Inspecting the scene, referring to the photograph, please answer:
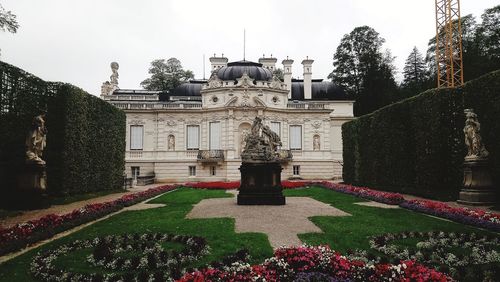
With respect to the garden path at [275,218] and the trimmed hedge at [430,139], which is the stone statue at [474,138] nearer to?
the trimmed hedge at [430,139]

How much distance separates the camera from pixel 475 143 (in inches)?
606

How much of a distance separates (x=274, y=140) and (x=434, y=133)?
9189 millimetres

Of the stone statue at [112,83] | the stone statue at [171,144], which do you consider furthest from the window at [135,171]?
the stone statue at [112,83]

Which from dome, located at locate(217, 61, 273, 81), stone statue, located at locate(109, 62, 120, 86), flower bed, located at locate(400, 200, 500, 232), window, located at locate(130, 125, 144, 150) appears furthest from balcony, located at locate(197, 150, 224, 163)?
flower bed, located at locate(400, 200, 500, 232)

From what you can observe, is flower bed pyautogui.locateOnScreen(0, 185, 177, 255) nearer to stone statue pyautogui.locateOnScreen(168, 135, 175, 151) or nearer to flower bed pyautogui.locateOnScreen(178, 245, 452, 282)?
flower bed pyautogui.locateOnScreen(178, 245, 452, 282)

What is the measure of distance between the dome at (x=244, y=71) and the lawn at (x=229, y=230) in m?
29.0

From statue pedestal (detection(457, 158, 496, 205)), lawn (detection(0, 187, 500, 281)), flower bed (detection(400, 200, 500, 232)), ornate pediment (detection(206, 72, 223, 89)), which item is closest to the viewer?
lawn (detection(0, 187, 500, 281))

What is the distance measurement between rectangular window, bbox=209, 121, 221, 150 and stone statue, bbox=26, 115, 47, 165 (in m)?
24.0

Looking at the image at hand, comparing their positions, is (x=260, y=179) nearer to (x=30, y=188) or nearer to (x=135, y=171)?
(x=30, y=188)

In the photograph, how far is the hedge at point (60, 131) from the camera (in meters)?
16.1

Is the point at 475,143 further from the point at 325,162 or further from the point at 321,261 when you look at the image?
the point at 325,162

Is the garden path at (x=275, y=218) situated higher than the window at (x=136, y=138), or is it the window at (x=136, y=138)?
the window at (x=136, y=138)

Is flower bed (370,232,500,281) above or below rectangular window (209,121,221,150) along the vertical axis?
below

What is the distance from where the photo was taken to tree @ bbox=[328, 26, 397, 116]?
5472cm
